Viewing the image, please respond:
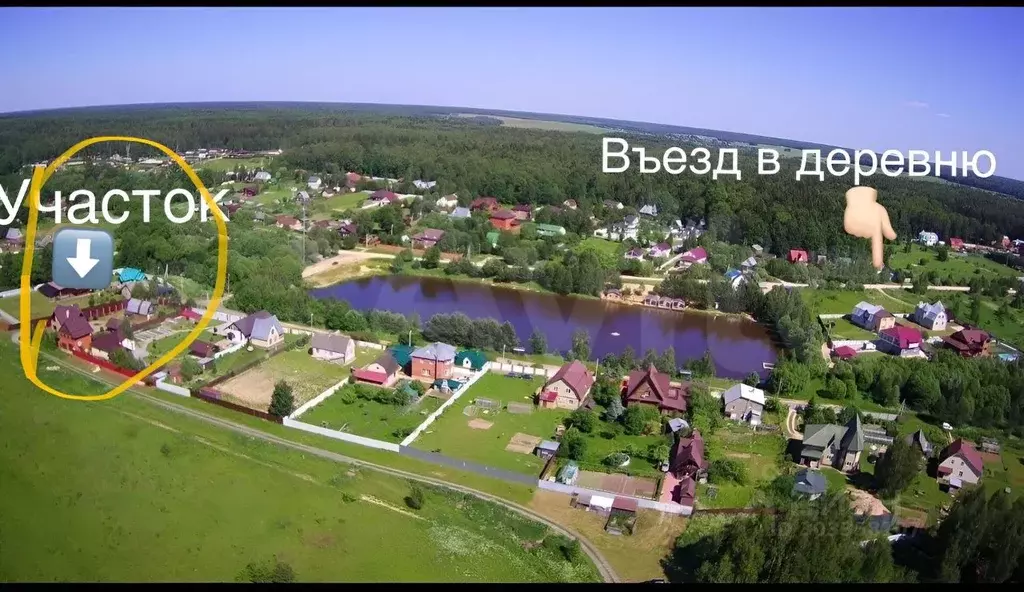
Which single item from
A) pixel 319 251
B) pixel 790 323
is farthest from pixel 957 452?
pixel 319 251

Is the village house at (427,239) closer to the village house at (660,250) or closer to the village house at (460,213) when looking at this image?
the village house at (460,213)

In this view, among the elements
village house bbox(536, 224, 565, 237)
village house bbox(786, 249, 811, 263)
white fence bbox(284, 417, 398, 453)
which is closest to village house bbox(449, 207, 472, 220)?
village house bbox(536, 224, 565, 237)

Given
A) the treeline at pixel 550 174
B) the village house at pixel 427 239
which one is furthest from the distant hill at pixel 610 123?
the village house at pixel 427 239

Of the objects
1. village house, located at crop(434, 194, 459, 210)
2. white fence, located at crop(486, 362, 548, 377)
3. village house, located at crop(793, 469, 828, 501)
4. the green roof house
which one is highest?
village house, located at crop(434, 194, 459, 210)

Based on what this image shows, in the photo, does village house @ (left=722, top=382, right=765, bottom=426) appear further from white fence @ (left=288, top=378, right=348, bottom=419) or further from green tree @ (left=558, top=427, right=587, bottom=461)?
white fence @ (left=288, top=378, right=348, bottom=419)

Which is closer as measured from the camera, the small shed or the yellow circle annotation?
the small shed

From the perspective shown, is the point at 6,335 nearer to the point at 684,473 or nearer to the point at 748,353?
the point at 684,473

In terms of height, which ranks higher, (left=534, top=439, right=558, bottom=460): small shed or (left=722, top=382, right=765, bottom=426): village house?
(left=722, top=382, right=765, bottom=426): village house
